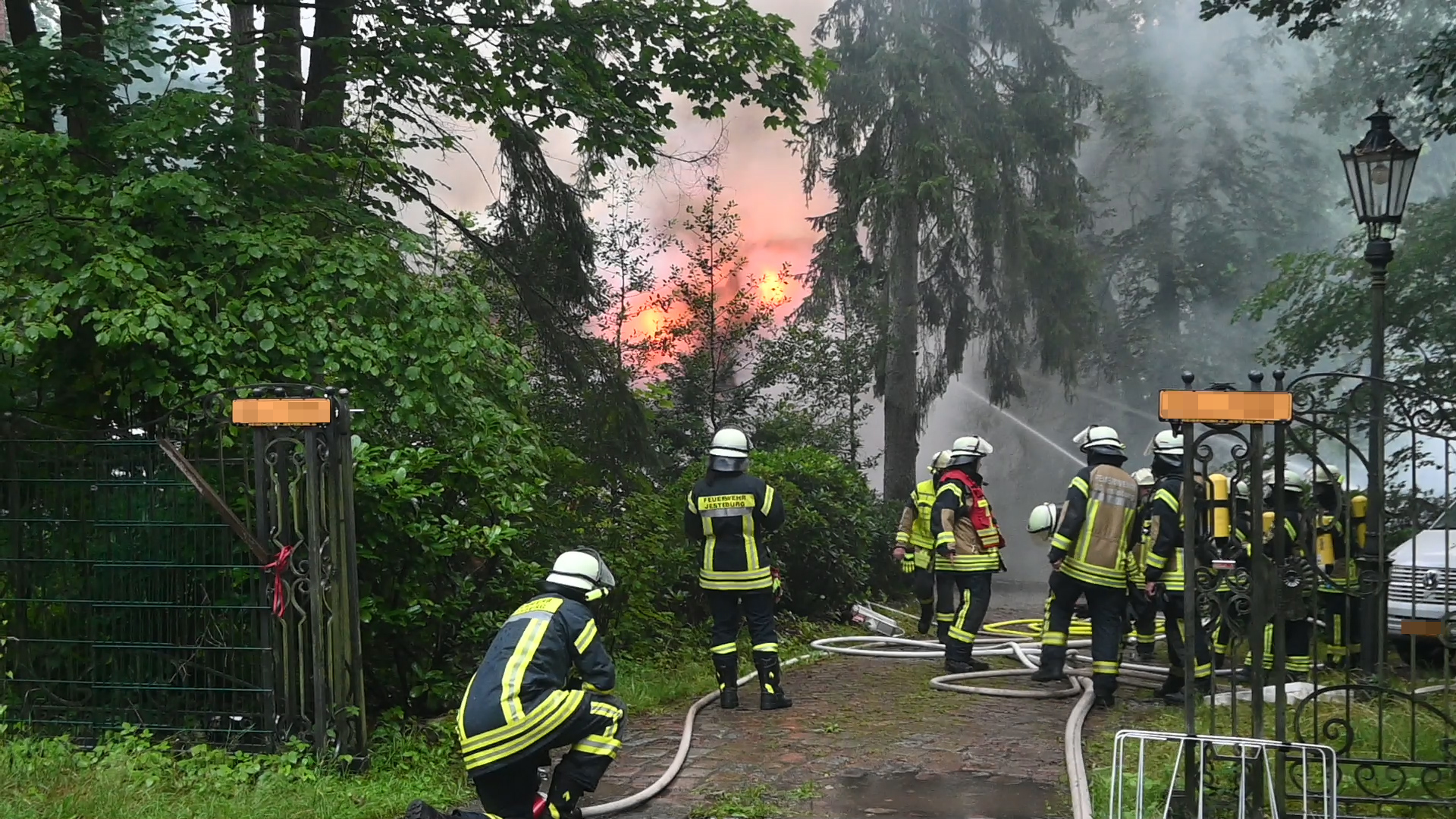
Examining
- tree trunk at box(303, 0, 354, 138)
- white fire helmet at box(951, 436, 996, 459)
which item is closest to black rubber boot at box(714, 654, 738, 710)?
white fire helmet at box(951, 436, 996, 459)

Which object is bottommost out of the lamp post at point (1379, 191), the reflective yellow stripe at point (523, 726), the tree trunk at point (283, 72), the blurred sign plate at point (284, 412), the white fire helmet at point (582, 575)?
the reflective yellow stripe at point (523, 726)

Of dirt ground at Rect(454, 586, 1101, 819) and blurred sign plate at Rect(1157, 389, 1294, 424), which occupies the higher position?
blurred sign plate at Rect(1157, 389, 1294, 424)

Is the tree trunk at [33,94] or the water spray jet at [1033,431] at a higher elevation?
the tree trunk at [33,94]

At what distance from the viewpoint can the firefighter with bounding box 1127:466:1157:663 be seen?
8.91m

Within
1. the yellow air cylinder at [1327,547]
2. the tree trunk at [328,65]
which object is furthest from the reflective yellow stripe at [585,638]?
the yellow air cylinder at [1327,547]

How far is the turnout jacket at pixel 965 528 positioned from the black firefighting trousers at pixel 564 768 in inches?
197

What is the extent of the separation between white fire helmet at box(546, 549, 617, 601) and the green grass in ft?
5.37

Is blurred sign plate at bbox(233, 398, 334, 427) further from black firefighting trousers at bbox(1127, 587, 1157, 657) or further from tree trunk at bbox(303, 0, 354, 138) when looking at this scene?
black firefighting trousers at bbox(1127, 587, 1157, 657)

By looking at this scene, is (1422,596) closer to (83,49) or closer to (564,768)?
(564,768)

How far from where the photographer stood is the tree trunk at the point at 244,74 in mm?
8328

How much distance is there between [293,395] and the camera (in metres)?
7.01

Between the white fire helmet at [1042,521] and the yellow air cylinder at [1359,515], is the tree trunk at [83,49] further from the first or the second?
the yellow air cylinder at [1359,515]

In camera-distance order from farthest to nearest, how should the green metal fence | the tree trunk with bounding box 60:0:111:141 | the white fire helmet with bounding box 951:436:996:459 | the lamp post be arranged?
the white fire helmet with bounding box 951:436:996:459, the tree trunk with bounding box 60:0:111:141, the lamp post, the green metal fence

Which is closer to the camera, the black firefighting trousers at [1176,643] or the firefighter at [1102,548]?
the firefighter at [1102,548]
